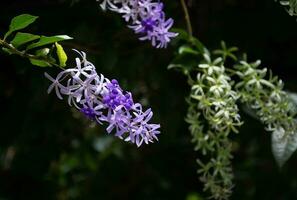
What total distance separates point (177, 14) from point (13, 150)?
1.72ft

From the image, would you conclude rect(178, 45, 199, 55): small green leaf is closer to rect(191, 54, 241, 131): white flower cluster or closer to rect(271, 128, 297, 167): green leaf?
rect(191, 54, 241, 131): white flower cluster

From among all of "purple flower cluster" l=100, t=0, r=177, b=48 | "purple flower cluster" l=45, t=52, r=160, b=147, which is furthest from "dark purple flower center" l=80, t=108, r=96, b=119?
"purple flower cluster" l=100, t=0, r=177, b=48

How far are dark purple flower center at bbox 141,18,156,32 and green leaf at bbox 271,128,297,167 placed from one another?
0.97ft

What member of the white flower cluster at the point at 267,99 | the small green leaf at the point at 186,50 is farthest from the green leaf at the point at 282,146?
the small green leaf at the point at 186,50

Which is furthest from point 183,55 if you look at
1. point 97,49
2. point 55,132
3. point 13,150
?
point 13,150

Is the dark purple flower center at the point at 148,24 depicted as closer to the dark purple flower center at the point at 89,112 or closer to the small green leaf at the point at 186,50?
the small green leaf at the point at 186,50

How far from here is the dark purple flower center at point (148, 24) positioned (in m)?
1.11

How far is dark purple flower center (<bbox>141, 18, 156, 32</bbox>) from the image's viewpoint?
1112 millimetres

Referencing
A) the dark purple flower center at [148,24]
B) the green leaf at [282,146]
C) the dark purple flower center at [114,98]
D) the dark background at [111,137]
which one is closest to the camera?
the dark purple flower center at [114,98]

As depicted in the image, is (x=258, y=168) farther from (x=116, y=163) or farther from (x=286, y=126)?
(x=286, y=126)

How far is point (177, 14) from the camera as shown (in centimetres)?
149

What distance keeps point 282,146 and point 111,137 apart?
2.21 ft

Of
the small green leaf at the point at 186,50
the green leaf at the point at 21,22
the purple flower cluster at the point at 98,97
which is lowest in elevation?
the small green leaf at the point at 186,50

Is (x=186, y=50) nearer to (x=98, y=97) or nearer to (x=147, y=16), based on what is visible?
(x=147, y=16)
